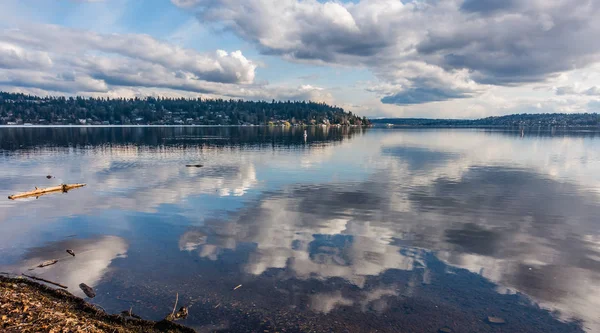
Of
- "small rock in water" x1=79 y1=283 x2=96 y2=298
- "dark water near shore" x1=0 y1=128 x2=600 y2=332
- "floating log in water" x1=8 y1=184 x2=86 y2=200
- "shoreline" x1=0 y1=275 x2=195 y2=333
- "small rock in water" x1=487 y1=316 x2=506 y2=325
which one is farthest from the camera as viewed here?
"floating log in water" x1=8 y1=184 x2=86 y2=200

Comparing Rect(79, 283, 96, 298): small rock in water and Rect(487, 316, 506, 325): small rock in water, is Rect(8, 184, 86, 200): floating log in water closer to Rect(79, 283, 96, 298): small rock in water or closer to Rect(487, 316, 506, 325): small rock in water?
Rect(79, 283, 96, 298): small rock in water

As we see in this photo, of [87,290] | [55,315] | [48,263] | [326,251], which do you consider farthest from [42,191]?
[326,251]

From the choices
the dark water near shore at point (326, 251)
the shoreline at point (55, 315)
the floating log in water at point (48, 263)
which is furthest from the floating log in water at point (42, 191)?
the shoreline at point (55, 315)

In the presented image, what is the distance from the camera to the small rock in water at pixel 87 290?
42.3 feet

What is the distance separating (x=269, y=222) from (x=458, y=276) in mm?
11518

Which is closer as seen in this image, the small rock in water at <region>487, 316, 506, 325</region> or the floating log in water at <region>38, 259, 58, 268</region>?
the small rock in water at <region>487, 316, 506, 325</region>

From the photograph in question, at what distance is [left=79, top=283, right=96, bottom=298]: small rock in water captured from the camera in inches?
508

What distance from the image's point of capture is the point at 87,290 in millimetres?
13211

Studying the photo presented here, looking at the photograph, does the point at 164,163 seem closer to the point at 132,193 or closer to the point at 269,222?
the point at 132,193

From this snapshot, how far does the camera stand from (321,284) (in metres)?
13.9

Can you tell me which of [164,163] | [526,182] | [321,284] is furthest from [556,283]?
[164,163]

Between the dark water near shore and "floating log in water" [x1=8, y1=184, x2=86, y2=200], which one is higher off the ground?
"floating log in water" [x1=8, y1=184, x2=86, y2=200]

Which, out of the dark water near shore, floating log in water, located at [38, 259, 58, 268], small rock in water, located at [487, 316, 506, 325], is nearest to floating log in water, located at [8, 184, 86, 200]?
the dark water near shore

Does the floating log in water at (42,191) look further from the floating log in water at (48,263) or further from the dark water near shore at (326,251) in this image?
the floating log in water at (48,263)
